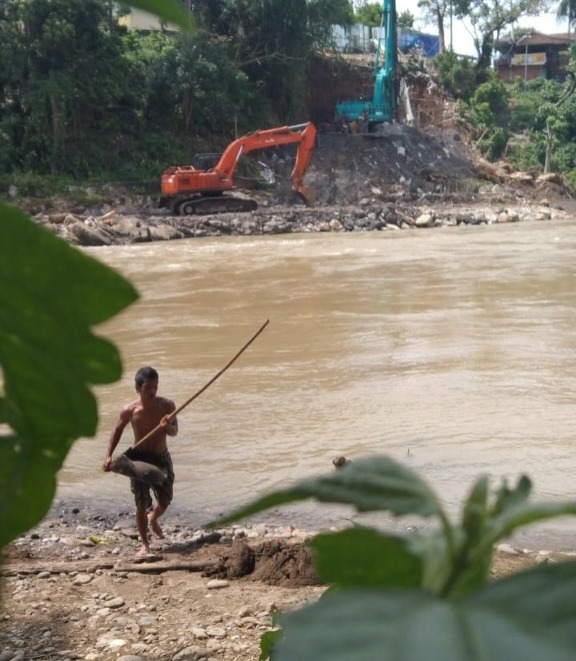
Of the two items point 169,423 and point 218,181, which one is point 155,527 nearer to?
point 169,423

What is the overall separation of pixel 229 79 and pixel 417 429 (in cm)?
2267

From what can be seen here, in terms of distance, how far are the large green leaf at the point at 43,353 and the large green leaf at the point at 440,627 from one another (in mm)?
99

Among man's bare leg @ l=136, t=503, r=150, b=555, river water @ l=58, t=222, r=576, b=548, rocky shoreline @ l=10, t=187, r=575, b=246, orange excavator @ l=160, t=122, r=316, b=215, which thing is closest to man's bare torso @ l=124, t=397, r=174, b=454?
river water @ l=58, t=222, r=576, b=548

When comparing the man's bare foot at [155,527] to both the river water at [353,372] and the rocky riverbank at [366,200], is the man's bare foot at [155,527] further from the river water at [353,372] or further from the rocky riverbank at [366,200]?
the rocky riverbank at [366,200]

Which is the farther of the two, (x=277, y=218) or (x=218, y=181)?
(x=277, y=218)

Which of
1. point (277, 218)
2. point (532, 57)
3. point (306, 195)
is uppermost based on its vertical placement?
point (532, 57)

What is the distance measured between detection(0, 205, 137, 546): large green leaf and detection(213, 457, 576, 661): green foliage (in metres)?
0.06

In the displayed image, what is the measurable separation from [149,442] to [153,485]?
0.23 m

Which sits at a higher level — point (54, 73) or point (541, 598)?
point (54, 73)

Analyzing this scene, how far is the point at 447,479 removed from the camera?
599cm

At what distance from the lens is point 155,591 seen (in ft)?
13.4

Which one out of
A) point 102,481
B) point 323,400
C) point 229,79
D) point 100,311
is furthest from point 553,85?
point 100,311

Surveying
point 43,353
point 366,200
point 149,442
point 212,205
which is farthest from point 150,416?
point 366,200

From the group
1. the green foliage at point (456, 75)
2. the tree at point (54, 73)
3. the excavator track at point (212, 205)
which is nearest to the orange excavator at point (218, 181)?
the excavator track at point (212, 205)
